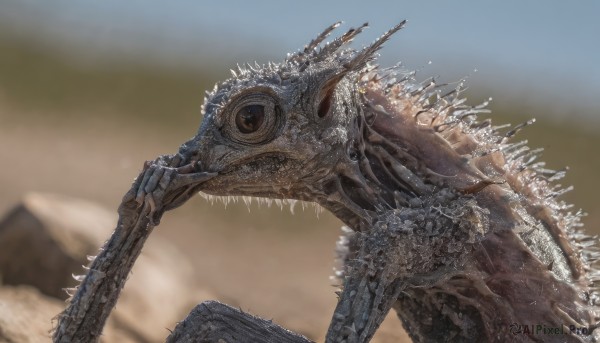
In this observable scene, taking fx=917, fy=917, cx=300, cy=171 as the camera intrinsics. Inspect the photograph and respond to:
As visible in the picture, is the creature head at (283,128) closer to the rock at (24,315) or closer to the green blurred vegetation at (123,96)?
the rock at (24,315)

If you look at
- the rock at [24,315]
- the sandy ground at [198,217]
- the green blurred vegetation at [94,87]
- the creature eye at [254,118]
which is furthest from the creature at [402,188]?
the green blurred vegetation at [94,87]

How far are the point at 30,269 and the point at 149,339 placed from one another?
8.02 ft

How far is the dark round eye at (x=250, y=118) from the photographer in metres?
6.09

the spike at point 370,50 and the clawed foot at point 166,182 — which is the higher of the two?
the spike at point 370,50

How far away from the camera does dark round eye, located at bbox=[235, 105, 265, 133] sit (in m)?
6.09

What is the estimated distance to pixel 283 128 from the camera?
240 inches

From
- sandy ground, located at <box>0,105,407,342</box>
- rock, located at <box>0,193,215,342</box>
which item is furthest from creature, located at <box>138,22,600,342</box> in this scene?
sandy ground, located at <box>0,105,407,342</box>

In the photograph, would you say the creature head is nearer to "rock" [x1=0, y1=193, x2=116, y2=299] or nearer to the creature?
the creature

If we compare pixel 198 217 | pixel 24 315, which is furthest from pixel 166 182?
pixel 198 217

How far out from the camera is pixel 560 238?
270 inches

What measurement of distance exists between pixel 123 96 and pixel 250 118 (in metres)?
35.8

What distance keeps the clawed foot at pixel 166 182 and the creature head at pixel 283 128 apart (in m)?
0.11

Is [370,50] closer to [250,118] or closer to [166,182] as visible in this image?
[250,118]

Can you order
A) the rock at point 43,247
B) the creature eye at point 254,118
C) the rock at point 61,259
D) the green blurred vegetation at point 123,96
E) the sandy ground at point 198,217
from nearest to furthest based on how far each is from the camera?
the creature eye at point 254,118
the rock at point 61,259
the rock at point 43,247
the sandy ground at point 198,217
the green blurred vegetation at point 123,96
